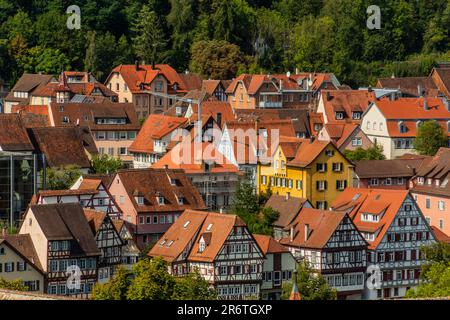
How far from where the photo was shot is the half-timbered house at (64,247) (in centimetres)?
3962

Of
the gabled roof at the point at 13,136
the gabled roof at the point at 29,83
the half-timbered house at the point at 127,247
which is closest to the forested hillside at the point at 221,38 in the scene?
the gabled roof at the point at 29,83

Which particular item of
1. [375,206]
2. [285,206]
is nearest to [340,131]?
[285,206]

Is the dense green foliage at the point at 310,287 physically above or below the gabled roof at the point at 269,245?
below

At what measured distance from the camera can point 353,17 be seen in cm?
8862

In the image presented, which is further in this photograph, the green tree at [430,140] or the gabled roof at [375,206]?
the green tree at [430,140]

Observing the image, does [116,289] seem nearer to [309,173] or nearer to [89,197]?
[89,197]

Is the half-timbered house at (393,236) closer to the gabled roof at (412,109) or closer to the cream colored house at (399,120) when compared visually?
the cream colored house at (399,120)

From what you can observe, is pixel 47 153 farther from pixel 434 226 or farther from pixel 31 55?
pixel 31 55

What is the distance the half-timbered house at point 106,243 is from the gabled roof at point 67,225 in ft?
1.21

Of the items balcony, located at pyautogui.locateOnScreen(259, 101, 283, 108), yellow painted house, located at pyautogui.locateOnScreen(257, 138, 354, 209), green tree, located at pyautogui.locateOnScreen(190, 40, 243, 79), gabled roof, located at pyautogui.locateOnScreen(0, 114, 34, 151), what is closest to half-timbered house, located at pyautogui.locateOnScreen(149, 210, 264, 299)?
yellow painted house, located at pyautogui.locateOnScreen(257, 138, 354, 209)

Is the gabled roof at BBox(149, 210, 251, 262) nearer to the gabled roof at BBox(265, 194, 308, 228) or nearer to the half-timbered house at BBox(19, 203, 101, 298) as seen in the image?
the half-timbered house at BBox(19, 203, 101, 298)

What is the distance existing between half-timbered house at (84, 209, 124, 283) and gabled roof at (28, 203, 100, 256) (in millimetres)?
368

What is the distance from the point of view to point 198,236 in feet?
136

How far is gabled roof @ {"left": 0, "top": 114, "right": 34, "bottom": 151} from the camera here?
2099 inches
